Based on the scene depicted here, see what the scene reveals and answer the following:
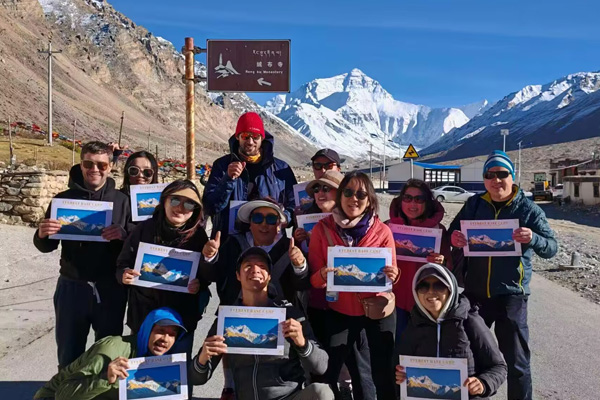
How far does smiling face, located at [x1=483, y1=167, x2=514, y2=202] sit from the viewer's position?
4.07m

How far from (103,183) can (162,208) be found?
683mm

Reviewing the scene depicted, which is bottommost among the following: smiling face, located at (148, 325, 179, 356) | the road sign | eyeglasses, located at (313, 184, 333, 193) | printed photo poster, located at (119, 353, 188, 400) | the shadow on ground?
the shadow on ground

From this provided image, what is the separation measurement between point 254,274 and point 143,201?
1272 millimetres

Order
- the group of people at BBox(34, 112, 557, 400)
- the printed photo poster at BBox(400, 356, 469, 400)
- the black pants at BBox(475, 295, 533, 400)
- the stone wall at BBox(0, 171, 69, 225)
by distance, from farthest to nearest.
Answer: the stone wall at BBox(0, 171, 69, 225)
the black pants at BBox(475, 295, 533, 400)
the group of people at BBox(34, 112, 557, 400)
the printed photo poster at BBox(400, 356, 469, 400)

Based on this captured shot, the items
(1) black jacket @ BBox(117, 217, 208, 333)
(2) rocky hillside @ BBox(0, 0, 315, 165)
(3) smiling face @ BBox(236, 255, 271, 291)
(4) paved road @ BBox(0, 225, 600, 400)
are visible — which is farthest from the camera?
(2) rocky hillside @ BBox(0, 0, 315, 165)

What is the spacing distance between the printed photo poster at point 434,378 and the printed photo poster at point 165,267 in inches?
61.0

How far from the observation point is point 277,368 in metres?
3.61

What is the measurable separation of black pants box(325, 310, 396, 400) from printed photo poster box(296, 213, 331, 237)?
728 millimetres

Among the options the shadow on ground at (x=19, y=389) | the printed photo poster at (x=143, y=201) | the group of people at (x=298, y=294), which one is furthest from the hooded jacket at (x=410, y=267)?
the shadow on ground at (x=19, y=389)

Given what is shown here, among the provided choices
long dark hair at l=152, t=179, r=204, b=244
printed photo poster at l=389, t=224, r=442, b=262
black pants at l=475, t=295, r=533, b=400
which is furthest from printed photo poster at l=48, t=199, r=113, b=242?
black pants at l=475, t=295, r=533, b=400

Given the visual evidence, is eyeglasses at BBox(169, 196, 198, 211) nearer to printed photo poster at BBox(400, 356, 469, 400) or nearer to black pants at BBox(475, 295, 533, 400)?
printed photo poster at BBox(400, 356, 469, 400)

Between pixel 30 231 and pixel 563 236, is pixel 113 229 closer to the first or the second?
pixel 30 231

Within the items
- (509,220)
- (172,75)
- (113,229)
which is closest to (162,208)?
(113,229)

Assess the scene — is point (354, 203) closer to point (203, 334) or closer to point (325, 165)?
point (325, 165)
